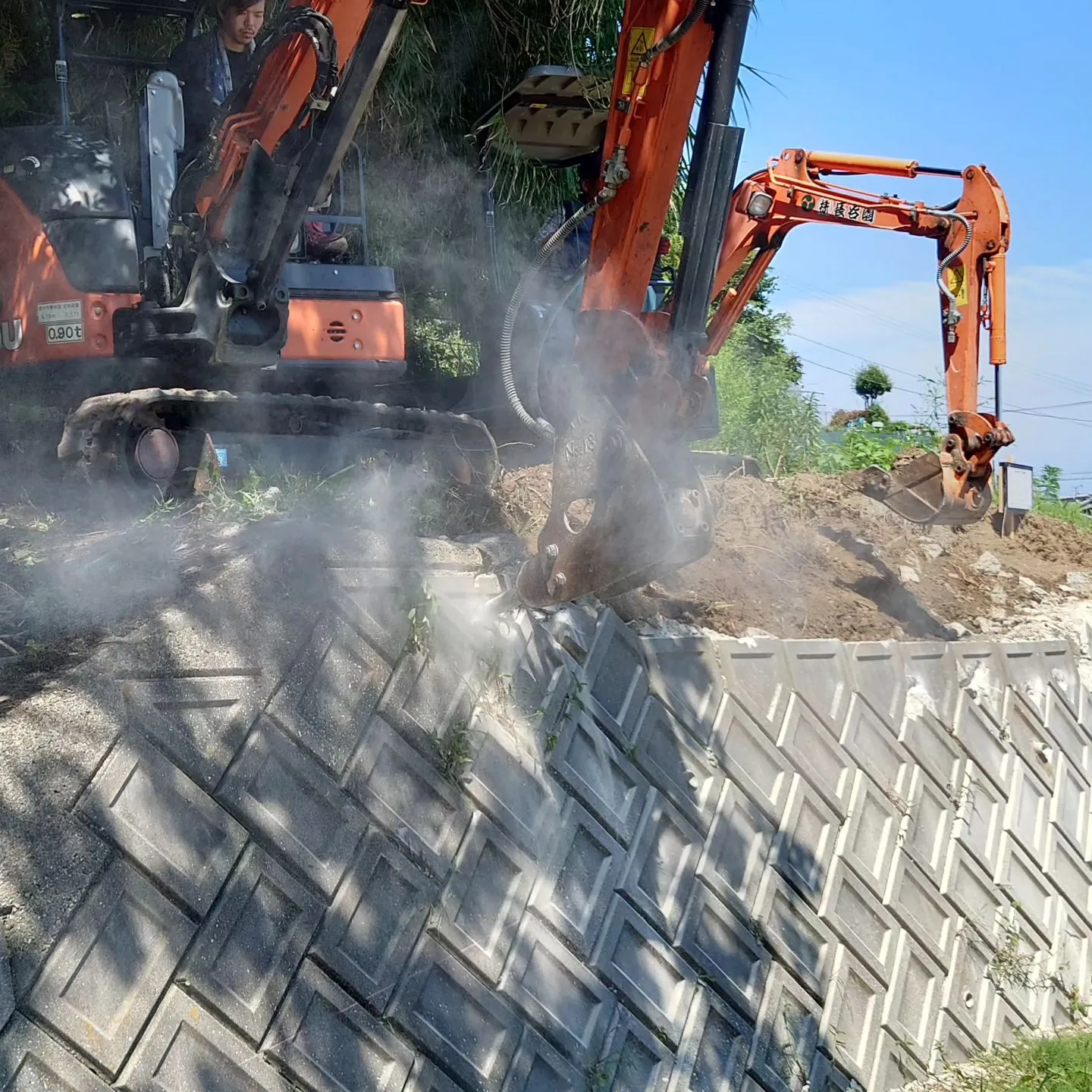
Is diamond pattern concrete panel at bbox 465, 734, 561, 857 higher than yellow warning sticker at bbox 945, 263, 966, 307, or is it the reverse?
yellow warning sticker at bbox 945, 263, 966, 307

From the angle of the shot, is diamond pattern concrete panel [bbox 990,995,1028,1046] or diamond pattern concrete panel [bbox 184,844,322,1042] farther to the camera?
diamond pattern concrete panel [bbox 990,995,1028,1046]

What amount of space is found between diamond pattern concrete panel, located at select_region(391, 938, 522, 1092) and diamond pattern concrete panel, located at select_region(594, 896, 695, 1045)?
0.44m

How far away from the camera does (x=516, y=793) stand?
402 cm

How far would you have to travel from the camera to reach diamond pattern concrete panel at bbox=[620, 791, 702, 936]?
4.18m

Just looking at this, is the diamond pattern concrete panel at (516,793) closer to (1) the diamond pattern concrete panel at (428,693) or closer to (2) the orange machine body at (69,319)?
(1) the diamond pattern concrete panel at (428,693)

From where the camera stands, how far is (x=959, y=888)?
17.9 feet

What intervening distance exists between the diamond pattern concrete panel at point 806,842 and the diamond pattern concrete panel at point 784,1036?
38cm

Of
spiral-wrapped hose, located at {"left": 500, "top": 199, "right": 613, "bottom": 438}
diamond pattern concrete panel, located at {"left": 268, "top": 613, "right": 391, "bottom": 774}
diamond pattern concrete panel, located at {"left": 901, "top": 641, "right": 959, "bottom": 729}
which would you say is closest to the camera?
diamond pattern concrete panel, located at {"left": 268, "top": 613, "right": 391, "bottom": 774}

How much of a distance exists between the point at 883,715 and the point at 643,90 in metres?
2.97

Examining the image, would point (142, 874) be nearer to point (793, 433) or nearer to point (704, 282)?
point (704, 282)

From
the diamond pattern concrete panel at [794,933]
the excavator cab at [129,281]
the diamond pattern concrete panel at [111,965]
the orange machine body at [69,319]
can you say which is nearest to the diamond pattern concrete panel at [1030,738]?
the diamond pattern concrete panel at [794,933]

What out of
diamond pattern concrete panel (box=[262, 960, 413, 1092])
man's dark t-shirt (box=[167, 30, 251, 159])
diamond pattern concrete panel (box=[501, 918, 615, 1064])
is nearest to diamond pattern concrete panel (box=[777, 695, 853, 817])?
diamond pattern concrete panel (box=[501, 918, 615, 1064])

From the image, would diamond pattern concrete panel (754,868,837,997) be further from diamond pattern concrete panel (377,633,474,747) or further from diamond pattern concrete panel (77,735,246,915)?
diamond pattern concrete panel (77,735,246,915)

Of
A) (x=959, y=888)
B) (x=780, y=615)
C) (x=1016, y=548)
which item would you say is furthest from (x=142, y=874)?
(x=1016, y=548)
